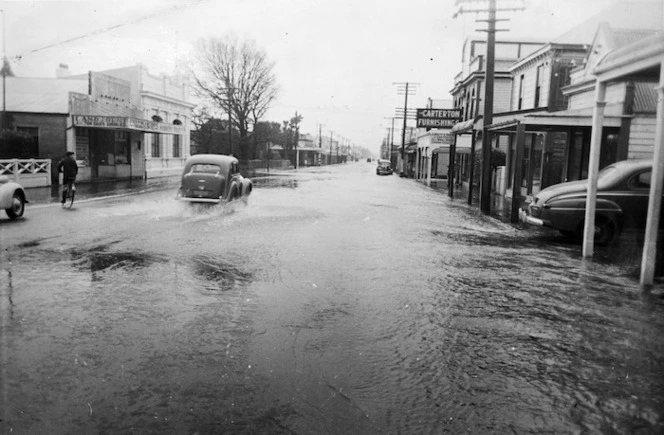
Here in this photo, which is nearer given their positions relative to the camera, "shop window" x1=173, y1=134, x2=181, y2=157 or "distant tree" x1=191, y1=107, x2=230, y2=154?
"shop window" x1=173, y1=134, x2=181, y2=157

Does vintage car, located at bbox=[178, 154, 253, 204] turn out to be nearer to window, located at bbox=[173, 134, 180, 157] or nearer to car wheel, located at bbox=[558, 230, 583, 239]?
car wheel, located at bbox=[558, 230, 583, 239]

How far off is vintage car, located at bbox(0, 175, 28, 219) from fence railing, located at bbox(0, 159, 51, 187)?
34.2 ft

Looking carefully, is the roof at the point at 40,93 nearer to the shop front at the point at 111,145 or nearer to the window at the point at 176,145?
the shop front at the point at 111,145

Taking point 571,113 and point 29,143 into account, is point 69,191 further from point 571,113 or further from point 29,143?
point 571,113

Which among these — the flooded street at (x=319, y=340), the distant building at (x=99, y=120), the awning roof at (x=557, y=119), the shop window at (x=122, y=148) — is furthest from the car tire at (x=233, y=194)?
the shop window at (x=122, y=148)

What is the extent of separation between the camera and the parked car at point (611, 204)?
11.6 metres

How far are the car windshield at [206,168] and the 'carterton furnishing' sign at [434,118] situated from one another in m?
28.1

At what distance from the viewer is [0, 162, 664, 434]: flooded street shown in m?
3.90

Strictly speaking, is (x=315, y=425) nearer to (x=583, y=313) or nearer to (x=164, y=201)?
(x=583, y=313)

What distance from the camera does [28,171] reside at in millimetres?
25469

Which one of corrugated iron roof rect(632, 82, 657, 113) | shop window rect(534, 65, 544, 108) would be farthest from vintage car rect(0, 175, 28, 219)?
shop window rect(534, 65, 544, 108)

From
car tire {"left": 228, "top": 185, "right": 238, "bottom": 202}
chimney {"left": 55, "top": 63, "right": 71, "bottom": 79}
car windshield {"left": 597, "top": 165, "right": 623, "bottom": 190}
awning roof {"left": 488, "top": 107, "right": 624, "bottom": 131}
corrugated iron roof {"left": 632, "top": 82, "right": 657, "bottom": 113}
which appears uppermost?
chimney {"left": 55, "top": 63, "right": 71, "bottom": 79}

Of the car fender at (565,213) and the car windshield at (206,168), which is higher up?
the car windshield at (206,168)

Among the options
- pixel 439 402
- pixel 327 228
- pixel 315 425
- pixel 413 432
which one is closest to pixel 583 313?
pixel 439 402
